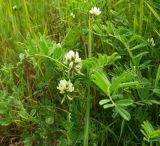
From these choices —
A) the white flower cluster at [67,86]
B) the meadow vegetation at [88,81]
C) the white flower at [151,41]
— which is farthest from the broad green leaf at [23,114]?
the white flower at [151,41]

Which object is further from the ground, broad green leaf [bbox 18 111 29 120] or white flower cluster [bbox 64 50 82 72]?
white flower cluster [bbox 64 50 82 72]

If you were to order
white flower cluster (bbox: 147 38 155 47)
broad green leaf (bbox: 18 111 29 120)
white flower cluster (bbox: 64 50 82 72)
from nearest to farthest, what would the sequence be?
1. white flower cluster (bbox: 64 50 82 72)
2. broad green leaf (bbox: 18 111 29 120)
3. white flower cluster (bbox: 147 38 155 47)

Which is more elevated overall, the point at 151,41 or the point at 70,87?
the point at 151,41

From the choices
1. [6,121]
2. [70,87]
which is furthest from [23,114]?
[70,87]

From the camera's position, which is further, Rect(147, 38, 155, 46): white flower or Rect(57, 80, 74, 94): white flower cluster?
Rect(147, 38, 155, 46): white flower

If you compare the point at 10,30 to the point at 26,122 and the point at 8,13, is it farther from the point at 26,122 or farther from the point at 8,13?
the point at 26,122

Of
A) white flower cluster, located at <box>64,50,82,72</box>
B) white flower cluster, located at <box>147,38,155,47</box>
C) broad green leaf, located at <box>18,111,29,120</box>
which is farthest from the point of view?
white flower cluster, located at <box>147,38,155,47</box>

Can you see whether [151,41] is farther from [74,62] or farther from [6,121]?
[6,121]

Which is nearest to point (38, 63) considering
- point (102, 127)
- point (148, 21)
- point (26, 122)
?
point (26, 122)

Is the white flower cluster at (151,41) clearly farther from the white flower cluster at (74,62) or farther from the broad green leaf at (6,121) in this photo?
the broad green leaf at (6,121)

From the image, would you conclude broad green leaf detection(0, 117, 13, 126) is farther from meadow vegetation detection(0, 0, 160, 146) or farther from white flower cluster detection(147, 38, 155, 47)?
white flower cluster detection(147, 38, 155, 47)

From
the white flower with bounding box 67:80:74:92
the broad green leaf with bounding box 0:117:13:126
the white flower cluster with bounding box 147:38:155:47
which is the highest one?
the white flower cluster with bounding box 147:38:155:47

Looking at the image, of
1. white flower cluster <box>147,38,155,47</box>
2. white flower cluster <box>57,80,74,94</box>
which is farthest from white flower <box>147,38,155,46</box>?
white flower cluster <box>57,80,74,94</box>
